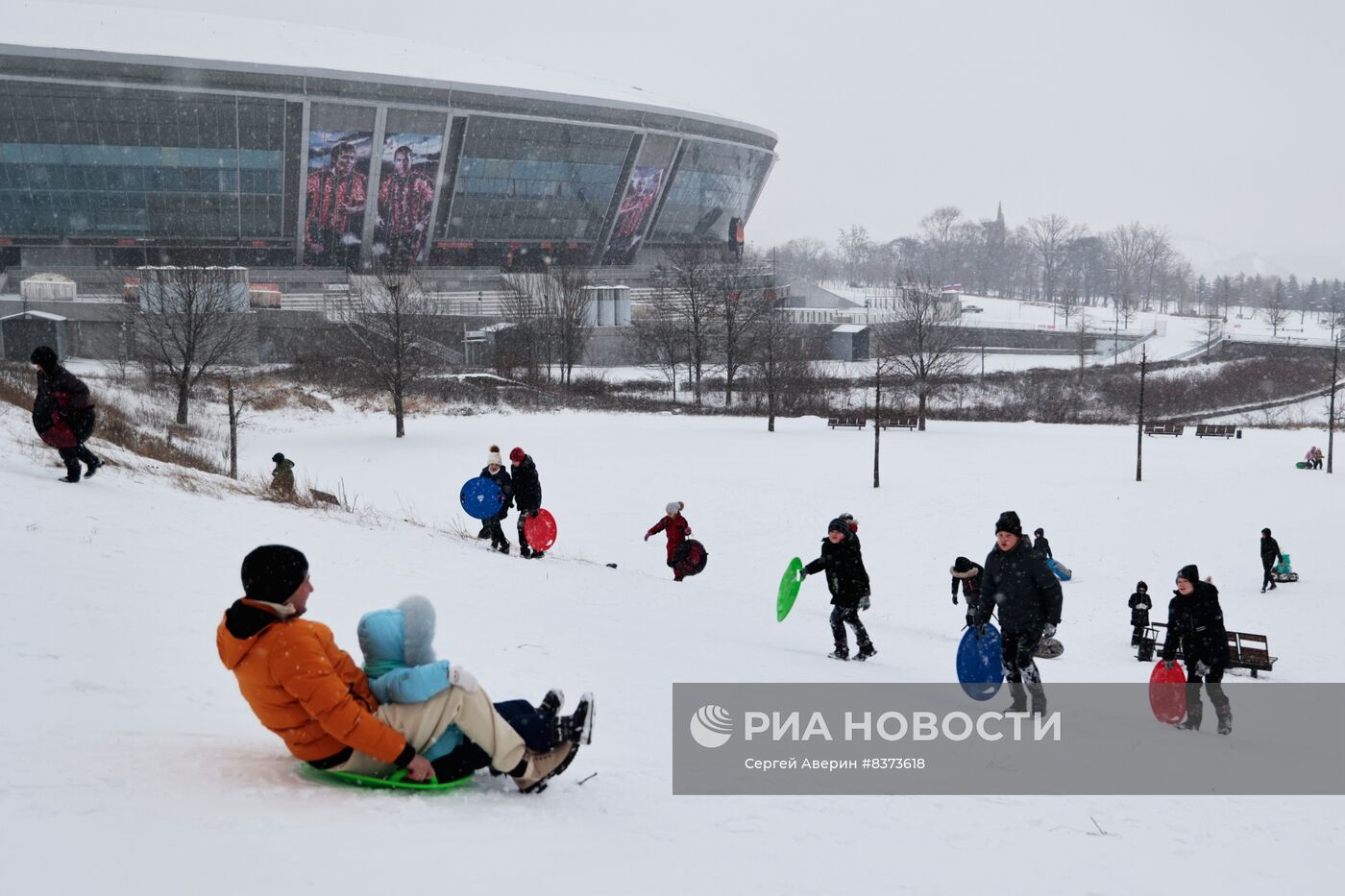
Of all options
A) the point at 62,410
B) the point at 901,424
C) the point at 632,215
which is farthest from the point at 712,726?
the point at 632,215

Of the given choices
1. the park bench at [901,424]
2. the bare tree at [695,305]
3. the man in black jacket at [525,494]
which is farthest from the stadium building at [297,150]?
the man in black jacket at [525,494]

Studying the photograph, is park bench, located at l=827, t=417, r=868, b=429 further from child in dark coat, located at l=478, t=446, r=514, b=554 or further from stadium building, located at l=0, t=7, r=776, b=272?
stadium building, located at l=0, t=7, r=776, b=272

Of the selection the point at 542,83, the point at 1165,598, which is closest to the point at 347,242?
the point at 542,83

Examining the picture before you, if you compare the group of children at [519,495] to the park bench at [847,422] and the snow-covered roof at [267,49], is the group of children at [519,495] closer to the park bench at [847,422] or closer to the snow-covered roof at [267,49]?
the park bench at [847,422]

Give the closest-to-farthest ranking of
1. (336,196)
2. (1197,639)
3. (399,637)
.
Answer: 1. (399,637)
2. (1197,639)
3. (336,196)

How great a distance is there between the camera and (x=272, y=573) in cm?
414

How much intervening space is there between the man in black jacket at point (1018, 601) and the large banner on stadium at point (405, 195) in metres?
55.4

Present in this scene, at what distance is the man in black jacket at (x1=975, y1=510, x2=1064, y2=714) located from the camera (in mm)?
7559

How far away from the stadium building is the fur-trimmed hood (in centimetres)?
4908

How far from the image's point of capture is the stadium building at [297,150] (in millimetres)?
51969

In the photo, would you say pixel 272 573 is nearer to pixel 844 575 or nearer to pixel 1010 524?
pixel 1010 524

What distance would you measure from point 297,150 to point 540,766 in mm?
57476

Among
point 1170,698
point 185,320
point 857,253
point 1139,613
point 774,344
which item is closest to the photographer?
point 1170,698

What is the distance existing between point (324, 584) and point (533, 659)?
7.95ft
